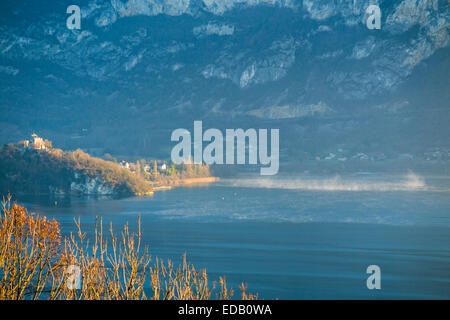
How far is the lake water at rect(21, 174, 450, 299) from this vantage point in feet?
88.4

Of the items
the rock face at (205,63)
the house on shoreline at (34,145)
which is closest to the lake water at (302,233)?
the house on shoreline at (34,145)

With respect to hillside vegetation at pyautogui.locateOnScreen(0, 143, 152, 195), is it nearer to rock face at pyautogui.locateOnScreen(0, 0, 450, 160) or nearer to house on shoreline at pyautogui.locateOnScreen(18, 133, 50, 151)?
house on shoreline at pyautogui.locateOnScreen(18, 133, 50, 151)

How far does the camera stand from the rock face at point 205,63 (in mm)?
153000

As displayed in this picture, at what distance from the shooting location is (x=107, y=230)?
4438cm

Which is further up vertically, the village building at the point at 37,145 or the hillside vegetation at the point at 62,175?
the village building at the point at 37,145

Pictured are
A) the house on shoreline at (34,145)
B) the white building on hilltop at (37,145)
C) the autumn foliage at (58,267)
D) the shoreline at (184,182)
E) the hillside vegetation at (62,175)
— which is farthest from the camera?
the white building on hilltop at (37,145)

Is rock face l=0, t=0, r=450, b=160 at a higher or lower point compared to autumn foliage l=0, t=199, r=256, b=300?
higher

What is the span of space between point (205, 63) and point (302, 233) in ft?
486

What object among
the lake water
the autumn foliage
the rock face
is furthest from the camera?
the rock face

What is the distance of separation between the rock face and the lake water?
66.8 meters

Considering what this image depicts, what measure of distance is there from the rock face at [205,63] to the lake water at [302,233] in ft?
219

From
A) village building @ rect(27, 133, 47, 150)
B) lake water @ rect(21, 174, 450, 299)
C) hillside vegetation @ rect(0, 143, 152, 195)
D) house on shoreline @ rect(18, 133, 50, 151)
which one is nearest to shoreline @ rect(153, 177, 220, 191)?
hillside vegetation @ rect(0, 143, 152, 195)

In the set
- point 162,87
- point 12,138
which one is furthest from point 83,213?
point 162,87

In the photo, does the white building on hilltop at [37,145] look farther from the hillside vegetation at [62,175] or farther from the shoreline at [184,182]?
the shoreline at [184,182]
